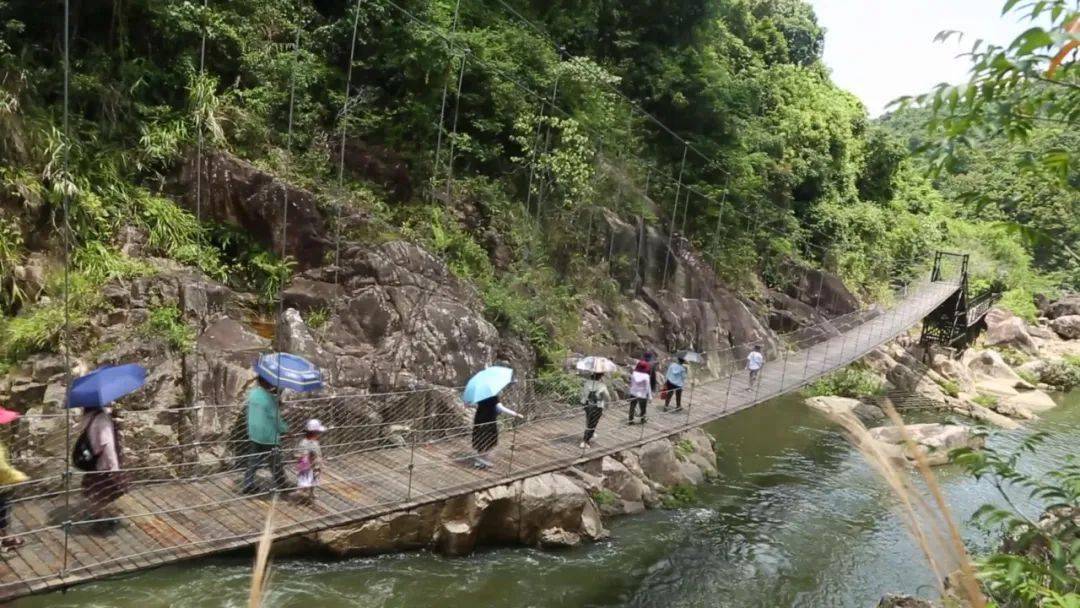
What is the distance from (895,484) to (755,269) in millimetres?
15493

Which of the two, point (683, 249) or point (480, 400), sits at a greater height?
point (683, 249)

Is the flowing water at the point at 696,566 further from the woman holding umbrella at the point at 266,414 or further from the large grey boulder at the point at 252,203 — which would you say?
the large grey boulder at the point at 252,203

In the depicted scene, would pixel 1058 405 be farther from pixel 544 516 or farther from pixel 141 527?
pixel 141 527

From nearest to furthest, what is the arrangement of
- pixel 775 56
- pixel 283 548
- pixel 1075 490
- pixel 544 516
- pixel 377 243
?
pixel 1075 490
pixel 283 548
pixel 544 516
pixel 377 243
pixel 775 56

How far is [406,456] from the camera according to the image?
549 cm

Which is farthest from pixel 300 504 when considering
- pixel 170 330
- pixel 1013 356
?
pixel 1013 356

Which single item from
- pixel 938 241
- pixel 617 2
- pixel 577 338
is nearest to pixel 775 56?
pixel 938 241

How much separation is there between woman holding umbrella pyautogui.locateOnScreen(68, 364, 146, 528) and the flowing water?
167 centimetres

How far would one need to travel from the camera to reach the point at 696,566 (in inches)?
284

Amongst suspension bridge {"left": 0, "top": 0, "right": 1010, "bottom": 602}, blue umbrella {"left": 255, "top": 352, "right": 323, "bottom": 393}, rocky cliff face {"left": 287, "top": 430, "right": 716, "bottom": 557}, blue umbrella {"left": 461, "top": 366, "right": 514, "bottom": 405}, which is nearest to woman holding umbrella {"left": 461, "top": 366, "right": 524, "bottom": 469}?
blue umbrella {"left": 461, "top": 366, "right": 514, "bottom": 405}

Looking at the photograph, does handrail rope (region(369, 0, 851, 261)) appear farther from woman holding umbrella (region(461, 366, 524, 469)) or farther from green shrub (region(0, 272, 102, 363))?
woman holding umbrella (region(461, 366, 524, 469))

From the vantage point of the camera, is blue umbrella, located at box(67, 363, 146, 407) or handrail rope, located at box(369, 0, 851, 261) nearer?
blue umbrella, located at box(67, 363, 146, 407)

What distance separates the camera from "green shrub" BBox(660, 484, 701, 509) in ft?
27.7

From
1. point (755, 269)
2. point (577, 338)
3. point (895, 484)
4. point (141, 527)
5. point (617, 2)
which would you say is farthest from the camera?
point (755, 269)
